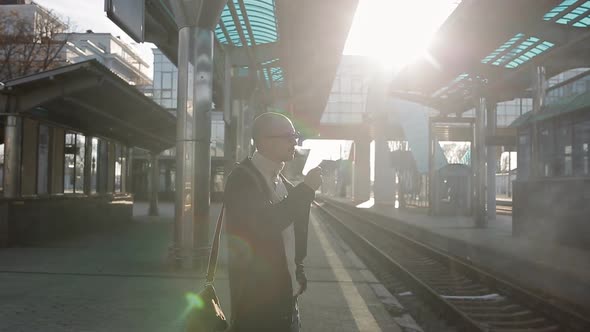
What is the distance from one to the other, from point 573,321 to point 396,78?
17943 millimetres

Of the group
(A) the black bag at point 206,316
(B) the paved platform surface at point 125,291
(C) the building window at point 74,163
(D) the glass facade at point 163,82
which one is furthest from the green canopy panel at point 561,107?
(D) the glass facade at point 163,82

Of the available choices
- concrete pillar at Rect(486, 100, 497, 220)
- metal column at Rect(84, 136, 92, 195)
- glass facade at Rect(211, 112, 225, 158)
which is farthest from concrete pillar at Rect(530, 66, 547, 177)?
glass facade at Rect(211, 112, 225, 158)

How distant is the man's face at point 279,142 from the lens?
8.41 ft

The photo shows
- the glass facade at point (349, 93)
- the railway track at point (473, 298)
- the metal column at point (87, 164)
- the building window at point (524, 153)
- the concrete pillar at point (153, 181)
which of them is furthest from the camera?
the glass facade at point (349, 93)

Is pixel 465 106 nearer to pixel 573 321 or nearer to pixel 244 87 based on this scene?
pixel 244 87

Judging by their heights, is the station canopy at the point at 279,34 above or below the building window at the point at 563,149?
above

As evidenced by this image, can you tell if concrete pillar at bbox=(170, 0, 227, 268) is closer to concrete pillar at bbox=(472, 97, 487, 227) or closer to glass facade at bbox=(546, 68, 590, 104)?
glass facade at bbox=(546, 68, 590, 104)

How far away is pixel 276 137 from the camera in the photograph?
257 centimetres

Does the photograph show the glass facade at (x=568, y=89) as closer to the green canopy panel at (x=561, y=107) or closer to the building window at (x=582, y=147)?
the green canopy panel at (x=561, y=107)

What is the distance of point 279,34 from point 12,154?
22.6ft

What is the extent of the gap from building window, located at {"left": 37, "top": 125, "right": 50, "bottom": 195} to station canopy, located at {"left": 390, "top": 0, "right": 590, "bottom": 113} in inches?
398

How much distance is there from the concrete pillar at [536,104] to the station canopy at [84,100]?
968 centimetres

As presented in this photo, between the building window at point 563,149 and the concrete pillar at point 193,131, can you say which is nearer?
the concrete pillar at point 193,131

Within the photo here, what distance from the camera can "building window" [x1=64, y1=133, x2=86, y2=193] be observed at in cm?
1278
